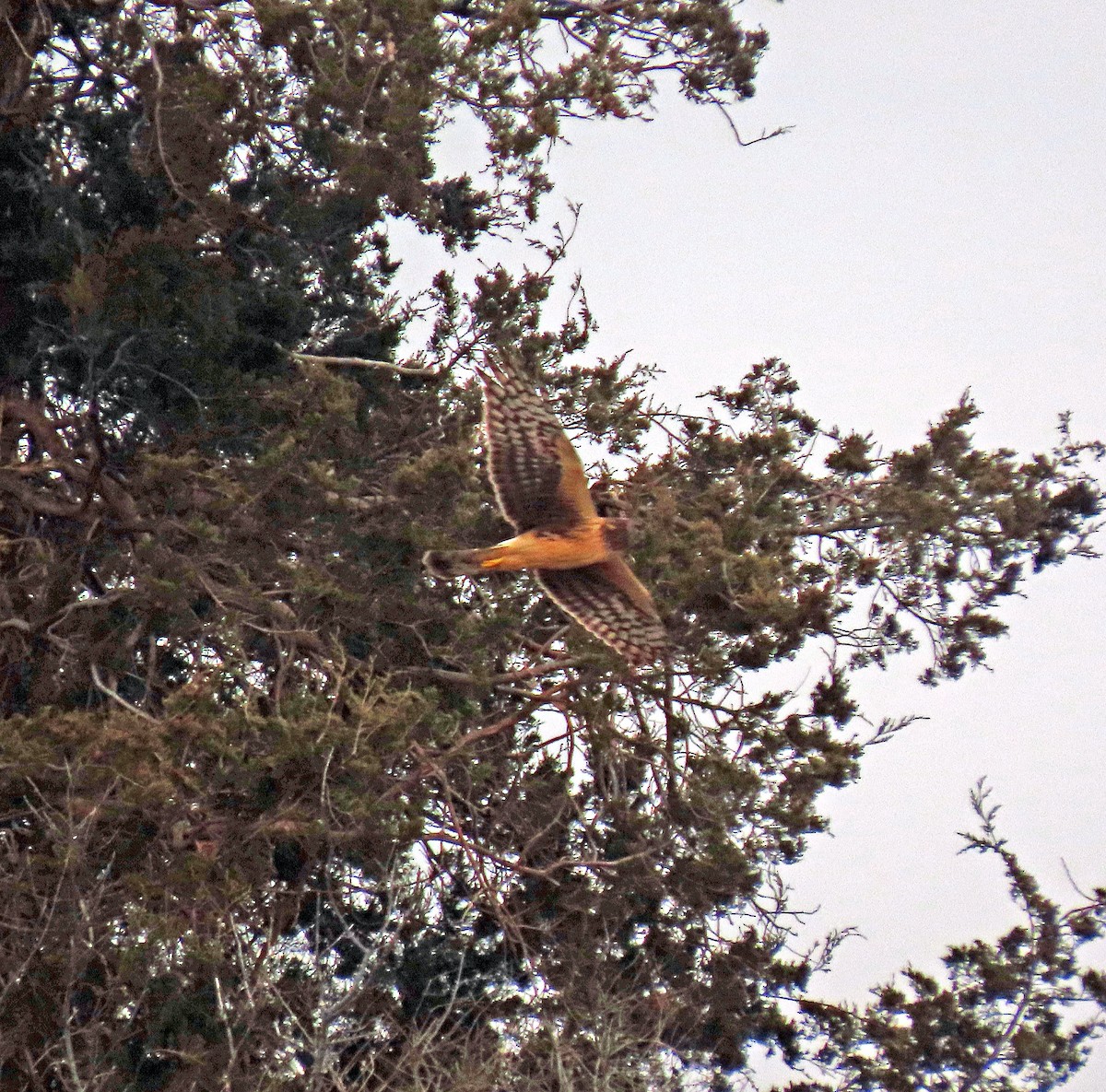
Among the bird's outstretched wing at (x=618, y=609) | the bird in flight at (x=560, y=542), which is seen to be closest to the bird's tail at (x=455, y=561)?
the bird in flight at (x=560, y=542)

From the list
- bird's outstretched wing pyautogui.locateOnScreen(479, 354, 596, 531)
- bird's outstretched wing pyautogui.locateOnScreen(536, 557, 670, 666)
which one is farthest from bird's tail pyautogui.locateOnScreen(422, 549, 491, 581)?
bird's outstretched wing pyautogui.locateOnScreen(536, 557, 670, 666)

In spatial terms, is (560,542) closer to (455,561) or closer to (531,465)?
(531,465)

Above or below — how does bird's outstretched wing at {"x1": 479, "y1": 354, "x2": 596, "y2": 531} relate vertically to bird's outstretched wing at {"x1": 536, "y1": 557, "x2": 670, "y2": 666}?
above

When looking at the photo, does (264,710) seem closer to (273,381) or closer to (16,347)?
(273,381)

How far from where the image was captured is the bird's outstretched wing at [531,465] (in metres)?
8.08

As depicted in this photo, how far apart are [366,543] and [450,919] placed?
245 cm

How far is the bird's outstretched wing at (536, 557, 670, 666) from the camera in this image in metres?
8.18

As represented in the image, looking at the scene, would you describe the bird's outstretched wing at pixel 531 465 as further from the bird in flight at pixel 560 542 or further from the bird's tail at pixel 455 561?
the bird's tail at pixel 455 561

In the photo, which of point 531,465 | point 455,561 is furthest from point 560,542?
point 455,561

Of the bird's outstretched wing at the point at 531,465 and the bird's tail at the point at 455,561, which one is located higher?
the bird's outstretched wing at the point at 531,465

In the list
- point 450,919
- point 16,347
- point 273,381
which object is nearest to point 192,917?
point 450,919

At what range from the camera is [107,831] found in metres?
Result: 8.41

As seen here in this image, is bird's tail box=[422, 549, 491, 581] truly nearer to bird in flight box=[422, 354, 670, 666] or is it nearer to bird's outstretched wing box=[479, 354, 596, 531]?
bird in flight box=[422, 354, 670, 666]

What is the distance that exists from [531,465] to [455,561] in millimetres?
613
